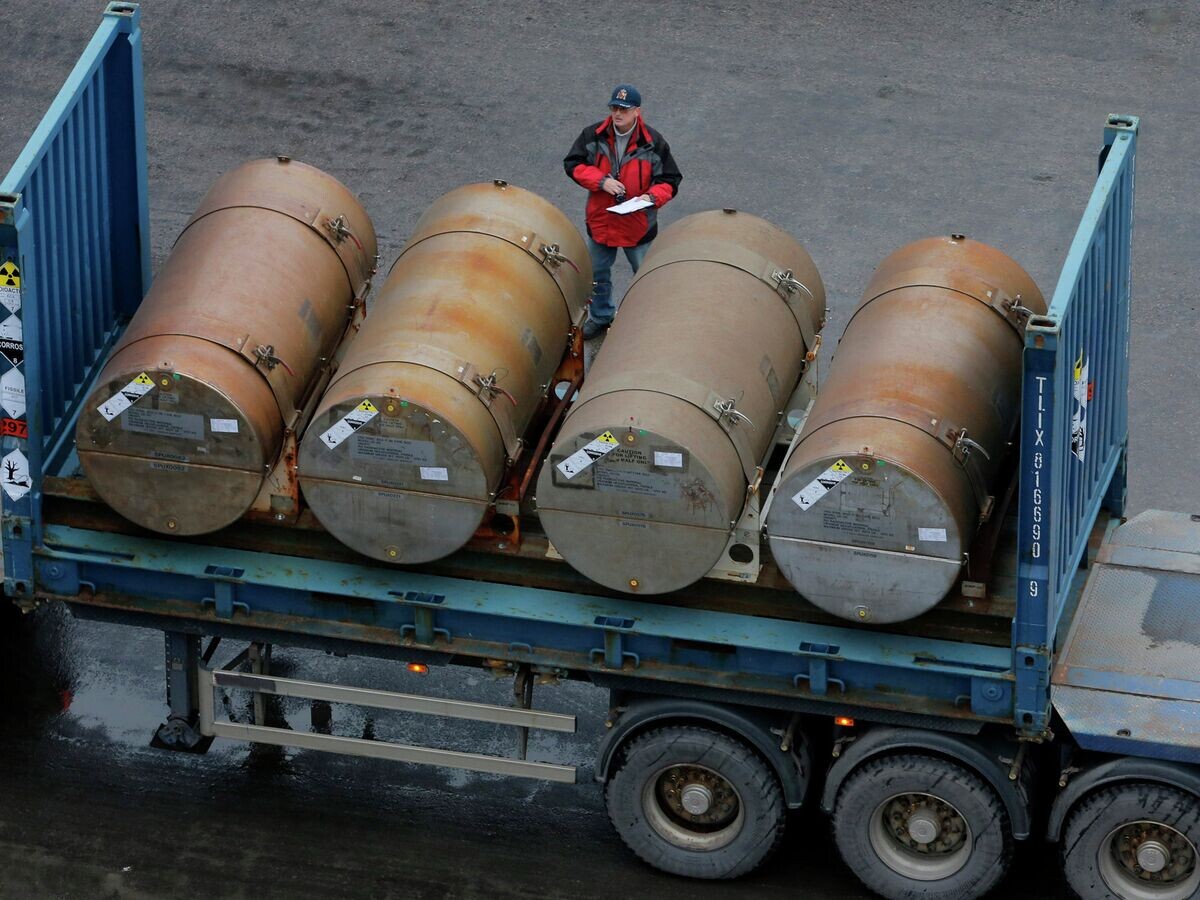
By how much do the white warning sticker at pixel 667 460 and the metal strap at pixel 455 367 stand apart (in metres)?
0.94

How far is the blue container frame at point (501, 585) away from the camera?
385 inches

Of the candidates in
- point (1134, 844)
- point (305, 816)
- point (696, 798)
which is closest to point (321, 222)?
point (305, 816)

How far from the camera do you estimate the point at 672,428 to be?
9.84 m

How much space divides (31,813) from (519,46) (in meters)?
9.77

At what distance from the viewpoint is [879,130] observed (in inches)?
706

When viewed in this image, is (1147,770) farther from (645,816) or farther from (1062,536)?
(645,816)

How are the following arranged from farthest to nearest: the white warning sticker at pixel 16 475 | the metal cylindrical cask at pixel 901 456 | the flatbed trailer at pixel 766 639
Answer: the white warning sticker at pixel 16 475
the flatbed trailer at pixel 766 639
the metal cylindrical cask at pixel 901 456

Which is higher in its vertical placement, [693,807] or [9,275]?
[9,275]

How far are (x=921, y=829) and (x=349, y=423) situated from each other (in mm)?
3176

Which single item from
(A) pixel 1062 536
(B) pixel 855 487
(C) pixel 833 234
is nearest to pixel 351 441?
(B) pixel 855 487

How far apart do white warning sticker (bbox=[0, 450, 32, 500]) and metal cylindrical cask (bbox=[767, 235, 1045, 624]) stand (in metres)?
3.54

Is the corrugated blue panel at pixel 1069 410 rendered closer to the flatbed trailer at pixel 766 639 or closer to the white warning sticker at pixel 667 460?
the flatbed trailer at pixel 766 639

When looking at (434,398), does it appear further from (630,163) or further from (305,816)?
(630,163)

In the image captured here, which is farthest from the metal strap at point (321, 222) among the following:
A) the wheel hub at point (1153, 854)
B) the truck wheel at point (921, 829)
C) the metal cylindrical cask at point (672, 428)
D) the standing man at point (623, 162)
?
the wheel hub at point (1153, 854)
